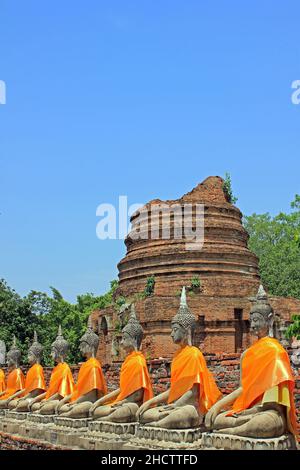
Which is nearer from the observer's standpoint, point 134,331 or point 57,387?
point 134,331

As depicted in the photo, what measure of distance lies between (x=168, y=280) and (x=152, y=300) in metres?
2.21

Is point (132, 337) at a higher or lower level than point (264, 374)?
higher

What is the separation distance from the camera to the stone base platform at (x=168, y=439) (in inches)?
293

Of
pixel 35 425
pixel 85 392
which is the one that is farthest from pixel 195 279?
pixel 85 392

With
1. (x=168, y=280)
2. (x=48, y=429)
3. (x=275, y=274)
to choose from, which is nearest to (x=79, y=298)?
(x=275, y=274)

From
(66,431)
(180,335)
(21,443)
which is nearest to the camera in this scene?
(180,335)

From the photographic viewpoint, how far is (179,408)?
7.80 metres

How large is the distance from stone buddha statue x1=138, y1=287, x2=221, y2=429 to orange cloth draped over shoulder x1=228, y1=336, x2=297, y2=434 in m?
0.78

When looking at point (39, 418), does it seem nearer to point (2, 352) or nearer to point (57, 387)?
point (57, 387)

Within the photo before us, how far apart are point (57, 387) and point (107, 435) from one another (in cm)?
359

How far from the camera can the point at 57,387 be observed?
480 inches

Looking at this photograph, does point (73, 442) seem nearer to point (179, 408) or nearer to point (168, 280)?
point (179, 408)

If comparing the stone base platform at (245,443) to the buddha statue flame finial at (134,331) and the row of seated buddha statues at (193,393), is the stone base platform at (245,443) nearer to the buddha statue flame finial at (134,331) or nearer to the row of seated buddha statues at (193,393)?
the row of seated buddha statues at (193,393)

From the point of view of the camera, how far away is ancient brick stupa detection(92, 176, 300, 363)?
74.6 ft
